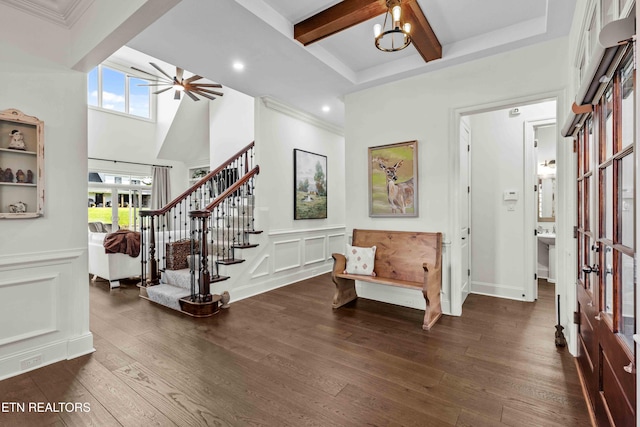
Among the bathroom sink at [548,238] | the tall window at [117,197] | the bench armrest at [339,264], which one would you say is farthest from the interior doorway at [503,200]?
the tall window at [117,197]

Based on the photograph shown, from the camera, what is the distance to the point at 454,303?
3.46 meters

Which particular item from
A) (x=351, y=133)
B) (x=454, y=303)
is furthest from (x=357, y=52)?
(x=454, y=303)

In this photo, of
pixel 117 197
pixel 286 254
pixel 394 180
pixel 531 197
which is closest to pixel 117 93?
Result: pixel 117 197

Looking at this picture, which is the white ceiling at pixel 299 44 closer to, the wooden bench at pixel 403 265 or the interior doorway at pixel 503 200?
the interior doorway at pixel 503 200

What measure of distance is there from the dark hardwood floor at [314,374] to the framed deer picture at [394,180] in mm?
A: 1280

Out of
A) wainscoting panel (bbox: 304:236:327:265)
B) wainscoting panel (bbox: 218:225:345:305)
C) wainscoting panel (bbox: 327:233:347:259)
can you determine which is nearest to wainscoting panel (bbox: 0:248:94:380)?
wainscoting panel (bbox: 218:225:345:305)

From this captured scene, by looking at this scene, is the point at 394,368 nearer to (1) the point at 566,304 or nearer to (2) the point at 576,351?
(2) the point at 576,351

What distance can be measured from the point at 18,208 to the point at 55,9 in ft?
5.27

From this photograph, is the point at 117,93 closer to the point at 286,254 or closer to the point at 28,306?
→ the point at 286,254

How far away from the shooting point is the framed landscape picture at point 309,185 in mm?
5176

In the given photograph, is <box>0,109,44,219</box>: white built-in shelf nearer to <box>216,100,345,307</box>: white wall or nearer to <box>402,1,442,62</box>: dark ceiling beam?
<box>216,100,345,307</box>: white wall

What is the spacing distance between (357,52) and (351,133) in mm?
1040

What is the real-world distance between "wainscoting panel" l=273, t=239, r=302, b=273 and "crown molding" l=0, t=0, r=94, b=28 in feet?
11.0

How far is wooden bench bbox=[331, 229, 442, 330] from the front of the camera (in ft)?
10.5
